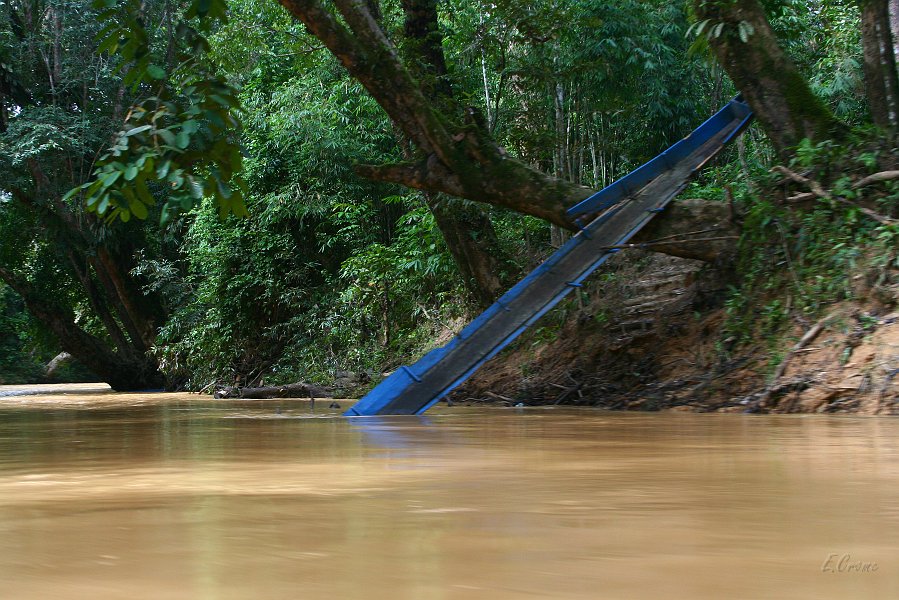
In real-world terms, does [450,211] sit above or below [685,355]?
above

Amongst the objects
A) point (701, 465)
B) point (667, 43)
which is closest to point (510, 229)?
point (667, 43)

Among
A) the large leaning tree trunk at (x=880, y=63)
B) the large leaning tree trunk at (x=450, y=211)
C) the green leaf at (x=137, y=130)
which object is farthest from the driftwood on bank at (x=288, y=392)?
the green leaf at (x=137, y=130)

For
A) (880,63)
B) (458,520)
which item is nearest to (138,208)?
(458,520)

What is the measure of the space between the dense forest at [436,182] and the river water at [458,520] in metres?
1.06

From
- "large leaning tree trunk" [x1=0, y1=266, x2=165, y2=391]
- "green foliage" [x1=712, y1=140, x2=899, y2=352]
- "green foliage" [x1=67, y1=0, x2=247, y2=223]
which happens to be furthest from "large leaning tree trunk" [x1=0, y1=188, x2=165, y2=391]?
"green foliage" [x1=67, y1=0, x2=247, y2=223]

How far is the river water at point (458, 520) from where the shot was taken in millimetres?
1134

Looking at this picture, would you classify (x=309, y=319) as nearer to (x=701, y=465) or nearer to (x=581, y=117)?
(x=581, y=117)

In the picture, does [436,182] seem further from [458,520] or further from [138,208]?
[458,520]

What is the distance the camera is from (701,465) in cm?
258

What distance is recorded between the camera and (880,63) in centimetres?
675

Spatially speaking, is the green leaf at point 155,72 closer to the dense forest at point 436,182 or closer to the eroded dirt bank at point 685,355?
the dense forest at point 436,182

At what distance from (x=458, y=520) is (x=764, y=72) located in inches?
247

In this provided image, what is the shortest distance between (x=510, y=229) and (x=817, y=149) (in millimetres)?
5109

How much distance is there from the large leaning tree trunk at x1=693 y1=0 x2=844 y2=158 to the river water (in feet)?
13.2
